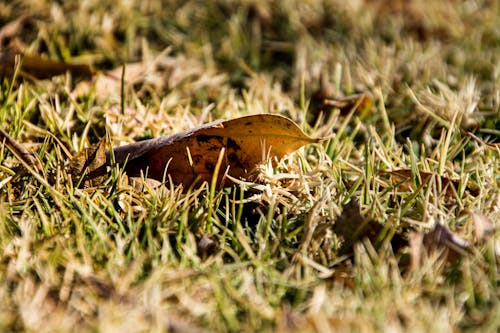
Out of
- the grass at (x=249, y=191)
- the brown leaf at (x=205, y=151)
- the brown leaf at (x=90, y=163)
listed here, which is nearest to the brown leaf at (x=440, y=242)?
the grass at (x=249, y=191)

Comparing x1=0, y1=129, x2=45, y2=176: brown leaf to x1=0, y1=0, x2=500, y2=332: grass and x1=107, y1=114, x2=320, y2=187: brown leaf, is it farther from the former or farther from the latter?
x1=107, y1=114, x2=320, y2=187: brown leaf

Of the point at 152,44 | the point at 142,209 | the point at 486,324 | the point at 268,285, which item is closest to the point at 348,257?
the point at 268,285

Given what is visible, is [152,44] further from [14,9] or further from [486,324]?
[486,324]

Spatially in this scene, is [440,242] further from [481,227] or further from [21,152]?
[21,152]

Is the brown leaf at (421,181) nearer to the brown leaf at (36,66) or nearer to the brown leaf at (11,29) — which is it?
the brown leaf at (36,66)

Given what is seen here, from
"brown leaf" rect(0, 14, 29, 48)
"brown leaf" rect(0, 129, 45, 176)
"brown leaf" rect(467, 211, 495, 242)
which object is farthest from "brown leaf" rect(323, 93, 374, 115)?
"brown leaf" rect(0, 14, 29, 48)
